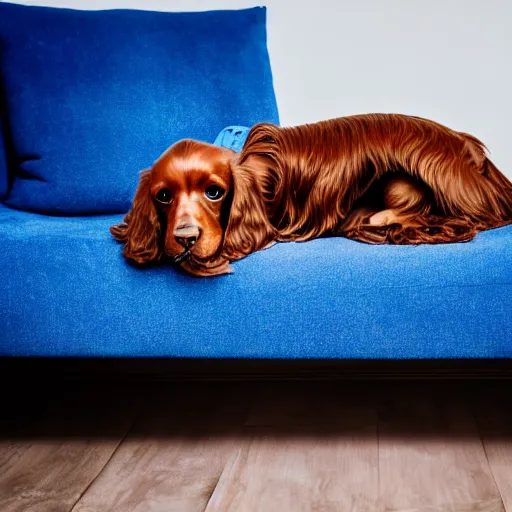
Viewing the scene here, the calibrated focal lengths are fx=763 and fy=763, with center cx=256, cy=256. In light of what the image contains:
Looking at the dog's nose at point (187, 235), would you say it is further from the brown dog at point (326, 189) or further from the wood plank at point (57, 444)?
the wood plank at point (57, 444)

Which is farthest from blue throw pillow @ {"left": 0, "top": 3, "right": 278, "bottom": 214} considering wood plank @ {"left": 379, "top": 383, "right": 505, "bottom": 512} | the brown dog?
wood plank @ {"left": 379, "top": 383, "right": 505, "bottom": 512}

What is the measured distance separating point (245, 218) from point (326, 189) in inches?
6.6

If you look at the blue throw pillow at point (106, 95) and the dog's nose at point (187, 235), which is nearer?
the dog's nose at point (187, 235)

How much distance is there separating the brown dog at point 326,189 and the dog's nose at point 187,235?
0.16ft

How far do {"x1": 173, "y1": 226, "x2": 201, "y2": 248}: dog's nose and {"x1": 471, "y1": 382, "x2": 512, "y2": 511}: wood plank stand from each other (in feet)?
2.26

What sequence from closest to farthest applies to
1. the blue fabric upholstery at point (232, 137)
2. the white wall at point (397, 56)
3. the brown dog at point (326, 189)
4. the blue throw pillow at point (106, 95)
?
the brown dog at point (326, 189) → the blue fabric upholstery at point (232, 137) → the blue throw pillow at point (106, 95) → the white wall at point (397, 56)

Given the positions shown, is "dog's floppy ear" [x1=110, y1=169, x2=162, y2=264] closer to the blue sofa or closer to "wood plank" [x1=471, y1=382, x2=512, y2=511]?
the blue sofa

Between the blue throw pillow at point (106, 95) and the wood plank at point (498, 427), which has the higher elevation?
the blue throw pillow at point (106, 95)

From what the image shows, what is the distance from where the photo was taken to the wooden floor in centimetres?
133

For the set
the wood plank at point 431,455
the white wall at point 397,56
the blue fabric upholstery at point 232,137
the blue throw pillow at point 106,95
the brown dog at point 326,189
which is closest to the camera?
the wood plank at point 431,455

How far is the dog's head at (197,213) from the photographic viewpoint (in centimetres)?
135

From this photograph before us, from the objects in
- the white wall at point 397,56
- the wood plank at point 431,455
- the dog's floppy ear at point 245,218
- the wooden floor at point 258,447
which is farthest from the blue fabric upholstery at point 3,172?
the wood plank at point 431,455

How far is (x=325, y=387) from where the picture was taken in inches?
74.3

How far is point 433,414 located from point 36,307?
2.88 feet
